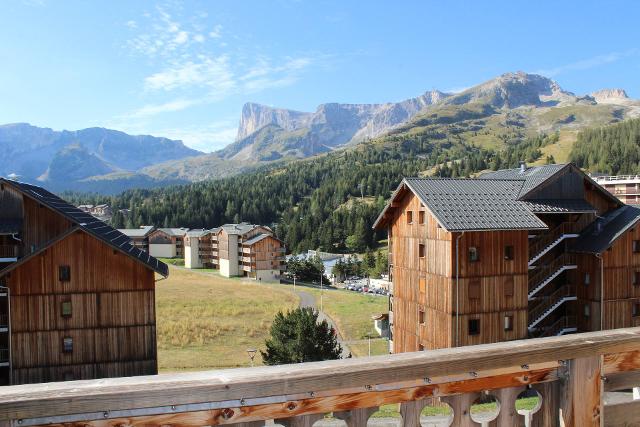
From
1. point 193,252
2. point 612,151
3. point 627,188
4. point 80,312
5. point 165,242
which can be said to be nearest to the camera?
point 80,312

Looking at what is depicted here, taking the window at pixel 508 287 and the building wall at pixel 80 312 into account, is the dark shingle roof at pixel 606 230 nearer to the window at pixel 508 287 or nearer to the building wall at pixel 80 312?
the window at pixel 508 287

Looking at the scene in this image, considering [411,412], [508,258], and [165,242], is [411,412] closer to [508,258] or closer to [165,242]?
[508,258]

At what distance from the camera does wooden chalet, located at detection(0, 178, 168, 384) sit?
2548cm

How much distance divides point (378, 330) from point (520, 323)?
24.0 meters

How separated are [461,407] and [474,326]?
96.2 feet

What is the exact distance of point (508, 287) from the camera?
31.2 meters

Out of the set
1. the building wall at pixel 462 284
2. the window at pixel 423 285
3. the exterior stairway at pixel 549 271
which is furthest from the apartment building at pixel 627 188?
the window at pixel 423 285

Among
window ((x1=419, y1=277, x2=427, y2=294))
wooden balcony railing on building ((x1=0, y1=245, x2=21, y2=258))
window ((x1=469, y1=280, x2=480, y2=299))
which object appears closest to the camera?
wooden balcony railing on building ((x1=0, y1=245, x2=21, y2=258))

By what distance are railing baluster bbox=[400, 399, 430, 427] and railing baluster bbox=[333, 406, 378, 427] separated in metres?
0.20

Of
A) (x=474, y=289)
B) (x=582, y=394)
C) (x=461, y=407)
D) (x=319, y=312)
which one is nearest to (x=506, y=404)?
(x=461, y=407)

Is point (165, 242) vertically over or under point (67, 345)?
under

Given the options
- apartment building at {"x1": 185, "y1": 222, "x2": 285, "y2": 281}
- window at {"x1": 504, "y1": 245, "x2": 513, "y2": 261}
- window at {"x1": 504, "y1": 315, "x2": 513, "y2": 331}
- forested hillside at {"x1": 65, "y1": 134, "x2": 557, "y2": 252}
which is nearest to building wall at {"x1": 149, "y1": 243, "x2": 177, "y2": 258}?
apartment building at {"x1": 185, "y1": 222, "x2": 285, "y2": 281}

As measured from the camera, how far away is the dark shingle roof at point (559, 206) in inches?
1267

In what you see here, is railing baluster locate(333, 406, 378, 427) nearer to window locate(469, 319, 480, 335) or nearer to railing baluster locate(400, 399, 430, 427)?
railing baluster locate(400, 399, 430, 427)
